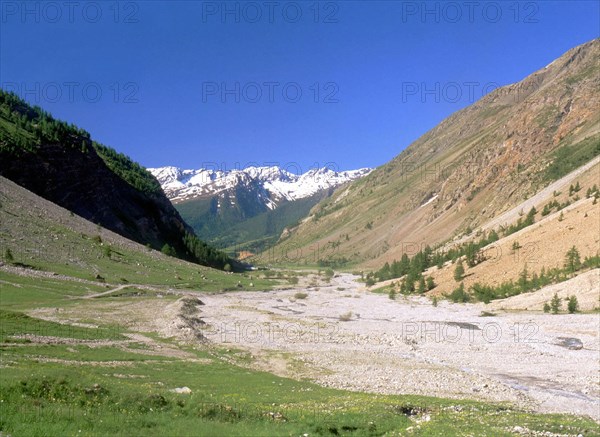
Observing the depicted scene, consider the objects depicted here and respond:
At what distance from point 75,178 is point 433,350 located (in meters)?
134

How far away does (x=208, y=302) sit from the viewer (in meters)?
89.6

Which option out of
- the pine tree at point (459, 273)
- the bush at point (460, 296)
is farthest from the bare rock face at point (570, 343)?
the pine tree at point (459, 273)

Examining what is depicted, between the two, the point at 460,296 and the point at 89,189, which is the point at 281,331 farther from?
the point at 89,189

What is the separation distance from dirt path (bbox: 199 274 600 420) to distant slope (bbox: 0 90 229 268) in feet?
262

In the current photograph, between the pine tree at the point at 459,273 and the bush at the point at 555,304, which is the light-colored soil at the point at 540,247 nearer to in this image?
the pine tree at the point at 459,273

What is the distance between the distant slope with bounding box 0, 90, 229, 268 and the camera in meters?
136

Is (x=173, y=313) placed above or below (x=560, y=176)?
below

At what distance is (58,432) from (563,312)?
7418 cm

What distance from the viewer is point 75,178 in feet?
499

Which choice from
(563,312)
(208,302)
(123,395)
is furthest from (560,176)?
(123,395)

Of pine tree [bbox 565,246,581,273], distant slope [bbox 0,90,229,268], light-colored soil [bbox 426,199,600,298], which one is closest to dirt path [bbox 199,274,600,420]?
light-colored soil [bbox 426,199,600,298]

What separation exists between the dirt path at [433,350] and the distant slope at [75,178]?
79.9m

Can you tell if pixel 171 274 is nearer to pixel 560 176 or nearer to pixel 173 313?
pixel 173 313

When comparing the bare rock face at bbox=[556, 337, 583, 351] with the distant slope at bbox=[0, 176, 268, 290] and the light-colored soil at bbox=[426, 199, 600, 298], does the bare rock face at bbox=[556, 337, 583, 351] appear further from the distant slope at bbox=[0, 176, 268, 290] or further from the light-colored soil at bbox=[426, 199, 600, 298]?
the distant slope at bbox=[0, 176, 268, 290]
